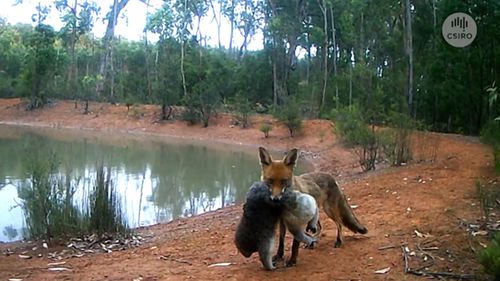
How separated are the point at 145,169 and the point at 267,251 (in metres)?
12.6

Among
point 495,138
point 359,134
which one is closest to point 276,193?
point 495,138

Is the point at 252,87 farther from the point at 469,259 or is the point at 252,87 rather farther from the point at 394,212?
the point at 469,259

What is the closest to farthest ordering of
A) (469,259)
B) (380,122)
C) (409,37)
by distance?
(469,259), (380,122), (409,37)

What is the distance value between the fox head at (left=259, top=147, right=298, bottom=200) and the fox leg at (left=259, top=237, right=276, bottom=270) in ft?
1.72

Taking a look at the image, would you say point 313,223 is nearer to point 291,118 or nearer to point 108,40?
point 291,118

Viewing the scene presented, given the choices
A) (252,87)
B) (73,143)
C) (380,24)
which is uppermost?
(380,24)

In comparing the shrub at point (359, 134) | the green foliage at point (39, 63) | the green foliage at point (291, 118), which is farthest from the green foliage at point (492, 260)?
the green foliage at point (39, 63)

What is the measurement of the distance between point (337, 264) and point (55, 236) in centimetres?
450

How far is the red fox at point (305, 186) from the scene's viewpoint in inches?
200

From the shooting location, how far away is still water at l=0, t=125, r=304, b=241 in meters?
11.6

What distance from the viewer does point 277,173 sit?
5.09 metres

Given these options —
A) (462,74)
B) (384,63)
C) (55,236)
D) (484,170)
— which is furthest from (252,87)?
(55,236)

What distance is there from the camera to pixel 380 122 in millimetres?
17906

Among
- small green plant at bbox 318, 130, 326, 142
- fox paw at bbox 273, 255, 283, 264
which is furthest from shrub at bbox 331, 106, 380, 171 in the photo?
fox paw at bbox 273, 255, 283, 264
